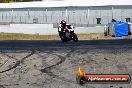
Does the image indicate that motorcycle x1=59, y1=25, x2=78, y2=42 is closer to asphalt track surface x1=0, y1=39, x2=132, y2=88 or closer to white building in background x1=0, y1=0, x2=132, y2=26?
asphalt track surface x1=0, y1=39, x2=132, y2=88

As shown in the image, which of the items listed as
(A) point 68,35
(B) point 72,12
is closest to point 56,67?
(A) point 68,35

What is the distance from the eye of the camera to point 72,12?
60.8m

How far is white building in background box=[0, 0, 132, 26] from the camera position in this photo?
191 ft

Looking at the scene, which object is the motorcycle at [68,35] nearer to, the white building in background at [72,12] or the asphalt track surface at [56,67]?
the asphalt track surface at [56,67]

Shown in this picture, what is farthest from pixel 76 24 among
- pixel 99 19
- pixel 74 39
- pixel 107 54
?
pixel 107 54

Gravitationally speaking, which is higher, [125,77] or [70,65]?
[125,77]

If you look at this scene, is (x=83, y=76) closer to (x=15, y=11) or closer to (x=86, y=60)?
(x=86, y=60)

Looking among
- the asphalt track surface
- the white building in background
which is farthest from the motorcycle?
the white building in background

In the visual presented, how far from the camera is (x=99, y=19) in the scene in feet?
193

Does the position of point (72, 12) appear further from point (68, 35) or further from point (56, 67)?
point (56, 67)

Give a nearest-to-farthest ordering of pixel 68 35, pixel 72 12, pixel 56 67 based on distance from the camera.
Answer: pixel 56 67 → pixel 68 35 → pixel 72 12

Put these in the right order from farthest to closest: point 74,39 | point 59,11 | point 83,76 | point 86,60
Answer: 1. point 59,11
2. point 74,39
3. point 86,60
4. point 83,76

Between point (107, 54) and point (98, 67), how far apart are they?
3.27 meters

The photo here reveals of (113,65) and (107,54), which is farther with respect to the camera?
(107,54)
